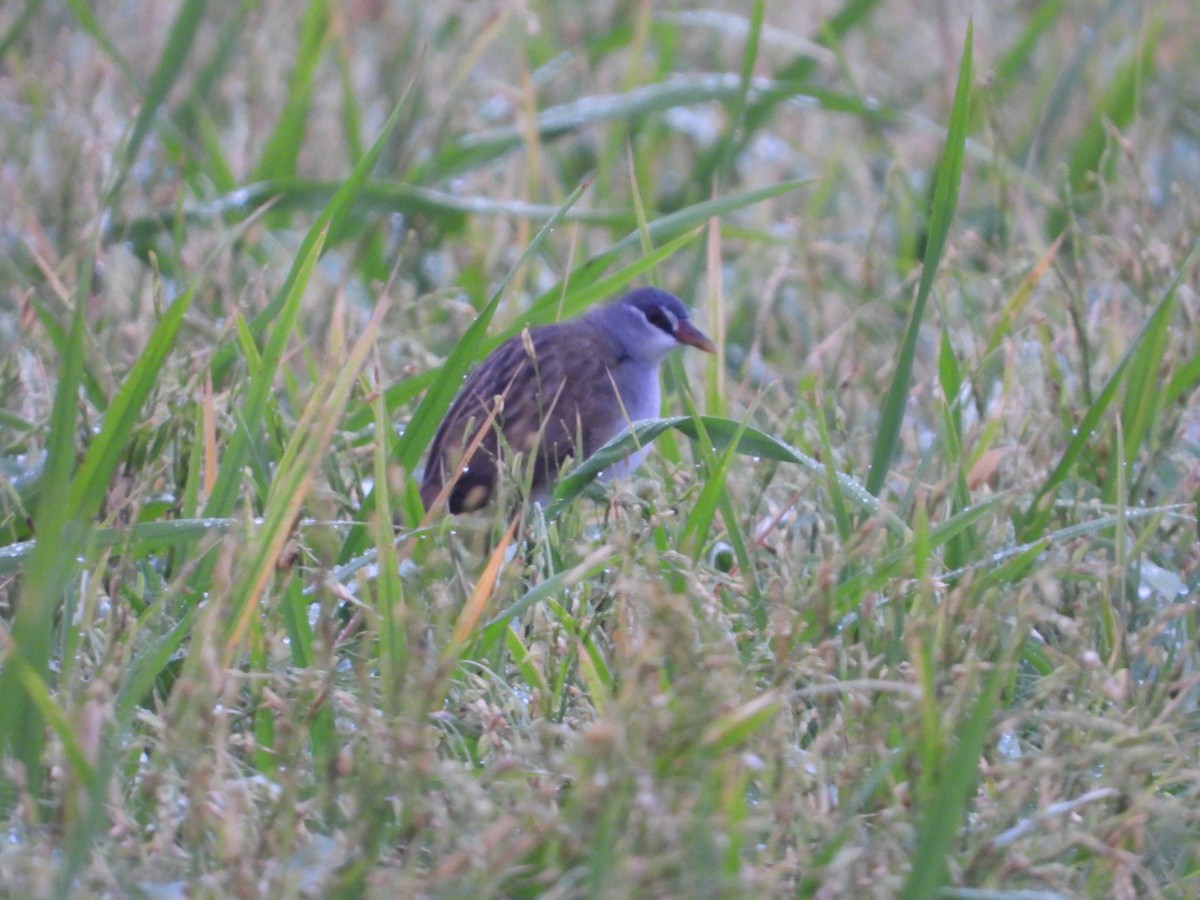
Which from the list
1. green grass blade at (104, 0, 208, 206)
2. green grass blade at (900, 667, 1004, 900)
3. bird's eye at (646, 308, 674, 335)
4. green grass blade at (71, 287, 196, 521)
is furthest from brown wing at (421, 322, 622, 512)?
green grass blade at (900, 667, 1004, 900)

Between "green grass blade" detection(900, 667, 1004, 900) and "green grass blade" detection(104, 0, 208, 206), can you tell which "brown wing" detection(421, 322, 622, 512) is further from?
"green grass blade" detection(900, 667, 1004, 900)

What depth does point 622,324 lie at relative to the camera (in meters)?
3.58

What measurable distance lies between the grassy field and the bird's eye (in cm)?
26

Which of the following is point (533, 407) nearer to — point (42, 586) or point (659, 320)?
point (659, 320)

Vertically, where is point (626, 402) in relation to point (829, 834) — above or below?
above

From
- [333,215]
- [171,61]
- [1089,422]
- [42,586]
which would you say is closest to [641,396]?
[333,215]

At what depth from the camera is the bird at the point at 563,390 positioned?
3.09m

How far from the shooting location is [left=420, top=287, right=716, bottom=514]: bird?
309 cm

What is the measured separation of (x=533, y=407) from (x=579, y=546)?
902 mm

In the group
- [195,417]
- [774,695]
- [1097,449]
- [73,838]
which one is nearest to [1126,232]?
[1097,449]

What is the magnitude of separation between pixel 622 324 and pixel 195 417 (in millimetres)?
1139

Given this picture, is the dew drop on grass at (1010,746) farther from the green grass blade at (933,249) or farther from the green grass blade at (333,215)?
the green grass blade at (333,215)

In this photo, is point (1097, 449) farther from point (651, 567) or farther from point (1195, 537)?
point (651, 567)

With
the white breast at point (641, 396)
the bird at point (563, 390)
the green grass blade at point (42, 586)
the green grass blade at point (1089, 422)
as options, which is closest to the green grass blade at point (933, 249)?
the green grass blade at point (1089, 422)
